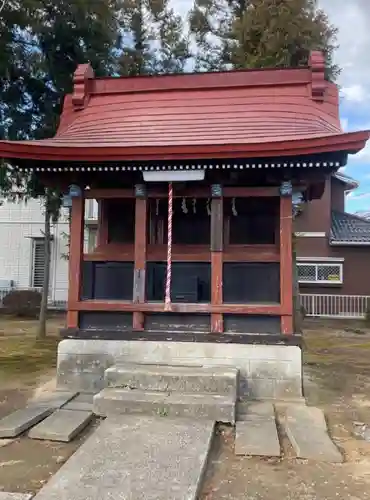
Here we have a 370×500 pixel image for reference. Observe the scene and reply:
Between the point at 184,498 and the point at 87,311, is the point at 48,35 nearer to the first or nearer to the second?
the point at 87,311

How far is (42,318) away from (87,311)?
201 inches

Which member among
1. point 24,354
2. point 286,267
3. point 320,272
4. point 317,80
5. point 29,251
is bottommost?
point 24,354

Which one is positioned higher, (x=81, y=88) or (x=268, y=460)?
(x=81, y=88)

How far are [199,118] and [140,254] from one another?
2.24 m

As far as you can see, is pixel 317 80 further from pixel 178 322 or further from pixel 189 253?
pixel 178 322

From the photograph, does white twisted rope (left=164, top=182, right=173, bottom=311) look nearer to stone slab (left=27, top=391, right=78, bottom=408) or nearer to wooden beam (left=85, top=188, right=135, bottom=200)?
wooden beam (left=85, top=188, right=135, bottom=200)

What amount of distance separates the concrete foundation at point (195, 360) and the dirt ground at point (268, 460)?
50 cm

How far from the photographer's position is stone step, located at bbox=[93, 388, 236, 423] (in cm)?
502

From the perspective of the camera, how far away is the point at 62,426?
4.80 metres

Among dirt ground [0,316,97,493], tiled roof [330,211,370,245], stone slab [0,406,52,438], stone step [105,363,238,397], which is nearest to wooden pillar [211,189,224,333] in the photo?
stone step [105,363,238,397]

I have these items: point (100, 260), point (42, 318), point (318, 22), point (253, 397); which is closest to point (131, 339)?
point (100, 260)

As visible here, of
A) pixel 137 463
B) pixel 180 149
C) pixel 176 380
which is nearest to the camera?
pixel 137 463

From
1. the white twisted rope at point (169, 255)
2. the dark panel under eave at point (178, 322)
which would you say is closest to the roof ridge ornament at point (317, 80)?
the white twisted rope at point (169, 255)

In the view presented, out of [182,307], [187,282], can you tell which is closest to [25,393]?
[182,307]
